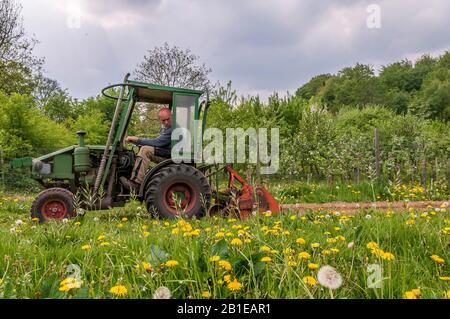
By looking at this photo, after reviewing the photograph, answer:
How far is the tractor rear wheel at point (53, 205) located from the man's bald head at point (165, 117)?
1651 mm

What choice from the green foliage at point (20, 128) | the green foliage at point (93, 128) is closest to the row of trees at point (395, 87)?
the green foliage at point (93, 128)

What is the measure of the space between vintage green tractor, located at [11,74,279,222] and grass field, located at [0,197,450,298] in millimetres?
2438

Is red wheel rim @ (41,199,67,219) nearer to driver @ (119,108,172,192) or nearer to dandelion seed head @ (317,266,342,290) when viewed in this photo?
driver @ (119,108,172,192)

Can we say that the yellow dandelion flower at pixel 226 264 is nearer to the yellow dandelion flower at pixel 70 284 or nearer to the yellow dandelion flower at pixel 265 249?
the yellow dandelion flower at pixel 265 249

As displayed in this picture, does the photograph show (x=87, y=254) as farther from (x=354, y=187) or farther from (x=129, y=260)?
(x=354, y=187)

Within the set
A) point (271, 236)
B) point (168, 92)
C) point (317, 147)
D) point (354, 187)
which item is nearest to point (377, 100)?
point (317, 147)

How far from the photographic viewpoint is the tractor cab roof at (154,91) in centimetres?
531

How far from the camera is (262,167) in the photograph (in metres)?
13.9

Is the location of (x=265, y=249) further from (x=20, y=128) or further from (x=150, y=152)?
(x=20, y=128)

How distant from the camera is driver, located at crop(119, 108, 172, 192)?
17.9 ft

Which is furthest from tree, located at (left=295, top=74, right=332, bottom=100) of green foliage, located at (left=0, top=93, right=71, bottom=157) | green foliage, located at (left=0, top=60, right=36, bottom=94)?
green foliage, located at (left=0, top=93, right=71, bottom=157)

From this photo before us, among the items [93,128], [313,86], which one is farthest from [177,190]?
[313,86]

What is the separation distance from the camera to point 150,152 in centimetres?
548
